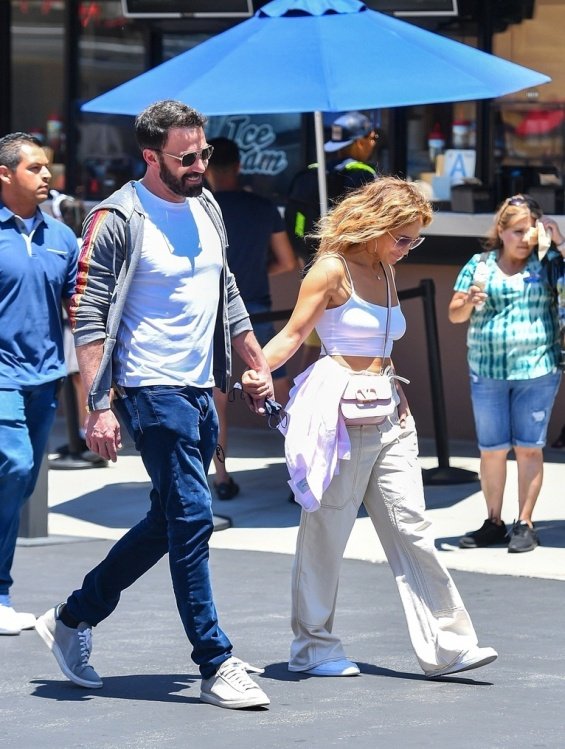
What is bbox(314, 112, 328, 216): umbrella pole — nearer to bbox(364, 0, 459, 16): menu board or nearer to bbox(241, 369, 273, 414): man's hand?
bbox(364, 0, 459, 16): menu board

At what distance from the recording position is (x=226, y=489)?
928 cm

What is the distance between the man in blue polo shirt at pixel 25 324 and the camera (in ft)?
20.7

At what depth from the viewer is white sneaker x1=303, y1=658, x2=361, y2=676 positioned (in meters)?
5.67

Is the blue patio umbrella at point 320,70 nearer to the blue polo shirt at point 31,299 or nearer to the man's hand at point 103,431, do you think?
the blue polo shirt at point 31,299

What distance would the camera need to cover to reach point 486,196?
34.6 ft

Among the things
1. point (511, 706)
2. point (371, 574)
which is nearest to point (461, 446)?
point (371, 574)

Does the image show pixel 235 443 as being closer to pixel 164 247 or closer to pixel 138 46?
pixel 138 46

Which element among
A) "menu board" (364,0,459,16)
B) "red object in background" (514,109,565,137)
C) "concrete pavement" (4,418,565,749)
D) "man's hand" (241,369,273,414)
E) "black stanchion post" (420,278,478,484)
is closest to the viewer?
"concrete pavement" (4,418,565,749)

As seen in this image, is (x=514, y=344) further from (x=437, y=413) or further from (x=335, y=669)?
(x=335, y=669)

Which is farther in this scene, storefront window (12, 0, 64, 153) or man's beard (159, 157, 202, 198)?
storefront window (12, 0, 64, 153)

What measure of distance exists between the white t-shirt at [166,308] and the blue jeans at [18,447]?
1142 millimetres

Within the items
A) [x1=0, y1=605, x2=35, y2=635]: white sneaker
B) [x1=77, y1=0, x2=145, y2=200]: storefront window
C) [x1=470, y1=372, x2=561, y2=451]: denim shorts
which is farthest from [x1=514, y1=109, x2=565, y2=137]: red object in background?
[x1=0, y1=605, x2=35, y2=635]: white sneaker

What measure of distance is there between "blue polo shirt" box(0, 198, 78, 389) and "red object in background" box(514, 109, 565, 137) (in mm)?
4923

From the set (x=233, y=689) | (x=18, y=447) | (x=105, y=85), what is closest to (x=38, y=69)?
(x=105, y=85)
